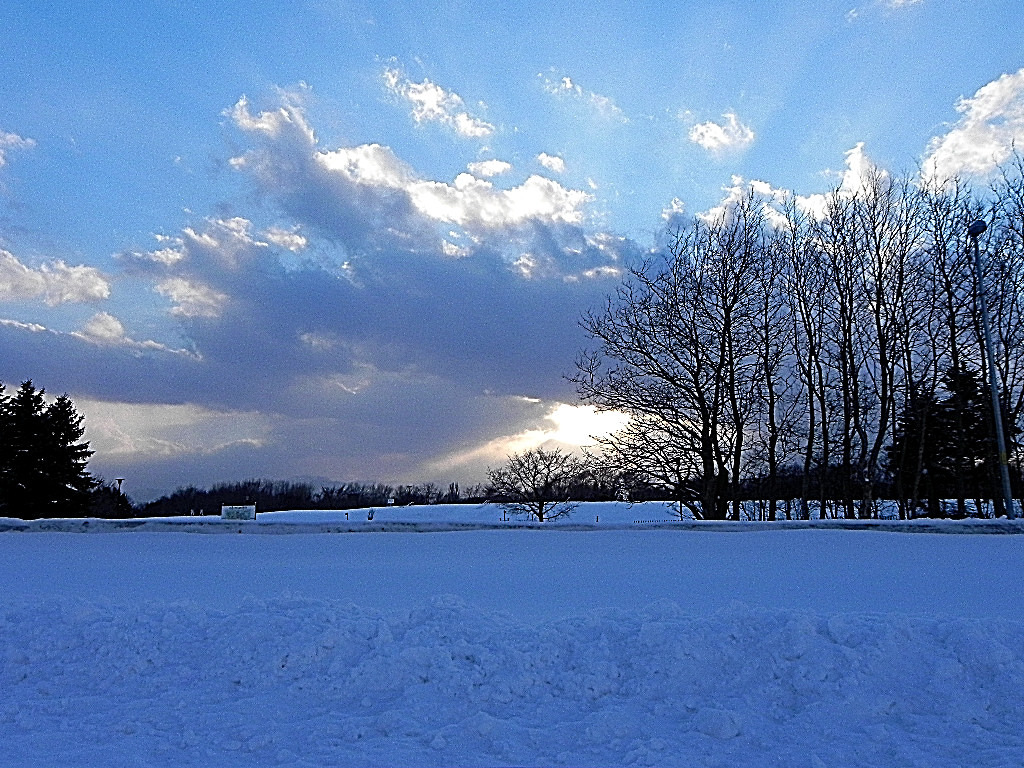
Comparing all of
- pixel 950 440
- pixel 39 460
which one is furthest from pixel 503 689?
pixel 39 460

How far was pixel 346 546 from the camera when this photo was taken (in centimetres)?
1122

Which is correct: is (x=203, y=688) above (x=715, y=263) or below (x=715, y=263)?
below

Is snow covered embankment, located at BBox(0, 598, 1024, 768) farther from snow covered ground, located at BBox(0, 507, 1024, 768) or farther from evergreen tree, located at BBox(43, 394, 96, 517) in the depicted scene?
evergreen tree, located at BBox(43, 394, 96, 517)

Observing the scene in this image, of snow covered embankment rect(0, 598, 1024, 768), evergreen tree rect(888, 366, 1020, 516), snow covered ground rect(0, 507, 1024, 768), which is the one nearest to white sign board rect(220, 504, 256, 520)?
snow covered ground rect(0, 507, 1024, 768)

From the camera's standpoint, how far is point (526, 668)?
5707 mm

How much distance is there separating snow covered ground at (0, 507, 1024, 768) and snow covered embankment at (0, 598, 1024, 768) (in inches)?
0.7

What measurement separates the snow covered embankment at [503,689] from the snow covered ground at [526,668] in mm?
19

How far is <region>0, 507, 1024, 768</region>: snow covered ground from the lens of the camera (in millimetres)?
4660

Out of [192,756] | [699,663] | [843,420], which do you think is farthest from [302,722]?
[843,420]

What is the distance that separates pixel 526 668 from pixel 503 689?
12.6 inches

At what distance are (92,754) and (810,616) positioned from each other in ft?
18.0

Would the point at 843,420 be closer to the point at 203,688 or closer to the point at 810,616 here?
the point at 810,616

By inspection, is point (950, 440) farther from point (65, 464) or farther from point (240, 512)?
point (65, 464)

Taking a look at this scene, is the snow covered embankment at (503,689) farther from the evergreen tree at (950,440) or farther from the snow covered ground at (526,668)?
the evergreen tree at (950,440)
